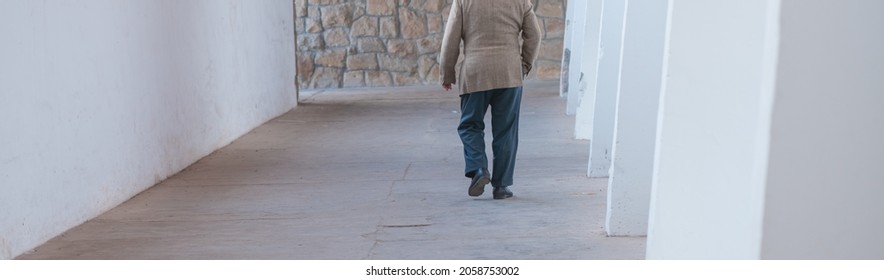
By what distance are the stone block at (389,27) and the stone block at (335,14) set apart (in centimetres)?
58

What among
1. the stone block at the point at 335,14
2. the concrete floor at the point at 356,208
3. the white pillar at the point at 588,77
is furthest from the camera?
the stone block at the point at 335,14

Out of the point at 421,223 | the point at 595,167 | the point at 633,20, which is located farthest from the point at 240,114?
the point at 633,20

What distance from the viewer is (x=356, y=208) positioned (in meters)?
6.72

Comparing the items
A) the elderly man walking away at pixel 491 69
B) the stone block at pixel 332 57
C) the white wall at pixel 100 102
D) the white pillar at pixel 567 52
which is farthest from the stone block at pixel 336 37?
the elderly man walking away at pixel 491 69

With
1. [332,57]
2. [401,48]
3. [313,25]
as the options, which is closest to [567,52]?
[401,48]

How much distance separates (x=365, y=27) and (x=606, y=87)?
10929 mm

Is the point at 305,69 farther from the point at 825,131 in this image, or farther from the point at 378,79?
the point at 825,131

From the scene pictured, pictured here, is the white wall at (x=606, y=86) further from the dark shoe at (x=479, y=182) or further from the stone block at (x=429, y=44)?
the stone block at (x=429, y=44)

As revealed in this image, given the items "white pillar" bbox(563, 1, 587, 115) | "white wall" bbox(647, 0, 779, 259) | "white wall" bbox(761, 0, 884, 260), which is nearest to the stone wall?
"white pillar" bbox(563, 1, 587, 115)

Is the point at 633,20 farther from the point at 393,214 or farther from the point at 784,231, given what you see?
the point at 784,231

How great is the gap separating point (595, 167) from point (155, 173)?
3.12 meters

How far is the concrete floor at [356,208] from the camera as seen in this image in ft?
18.0

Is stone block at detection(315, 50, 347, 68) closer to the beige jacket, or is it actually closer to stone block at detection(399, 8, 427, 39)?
stone block at detection(399, 8, 427, 39)

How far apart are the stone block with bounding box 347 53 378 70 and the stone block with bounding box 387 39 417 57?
30cm
